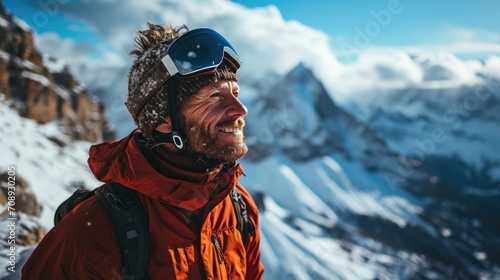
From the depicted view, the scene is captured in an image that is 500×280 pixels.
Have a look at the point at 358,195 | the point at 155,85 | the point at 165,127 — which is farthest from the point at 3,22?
the point at 358,195

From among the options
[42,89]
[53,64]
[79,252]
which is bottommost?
[79,252]

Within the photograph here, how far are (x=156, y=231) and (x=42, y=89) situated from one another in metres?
42.5

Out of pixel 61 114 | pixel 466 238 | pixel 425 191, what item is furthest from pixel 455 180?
pixel 61 114

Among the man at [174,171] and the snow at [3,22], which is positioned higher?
the snow at [3,22]

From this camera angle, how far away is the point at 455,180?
157875mm

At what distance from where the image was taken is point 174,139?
2516 mm

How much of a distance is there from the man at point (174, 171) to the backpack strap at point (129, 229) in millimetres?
51

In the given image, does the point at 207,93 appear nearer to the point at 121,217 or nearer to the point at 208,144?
the point at 208,144

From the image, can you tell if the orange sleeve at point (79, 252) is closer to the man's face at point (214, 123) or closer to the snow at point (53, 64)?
the man's face at point (214, 123)

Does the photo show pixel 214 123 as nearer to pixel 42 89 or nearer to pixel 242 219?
pixel 242 219

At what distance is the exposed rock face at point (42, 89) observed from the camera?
35.0m

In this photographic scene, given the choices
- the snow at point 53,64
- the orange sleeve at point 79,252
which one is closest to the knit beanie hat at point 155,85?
the orange sleeve at point 79,252

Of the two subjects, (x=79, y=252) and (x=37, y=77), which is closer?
(x=79, y=252)

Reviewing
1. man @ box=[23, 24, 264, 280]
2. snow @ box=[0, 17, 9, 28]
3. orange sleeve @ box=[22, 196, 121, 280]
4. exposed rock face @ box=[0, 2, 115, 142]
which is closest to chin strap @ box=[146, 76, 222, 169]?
man @ box=[23, 24, 264, 280]
